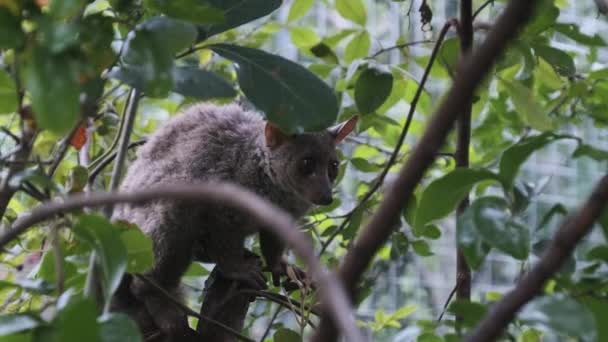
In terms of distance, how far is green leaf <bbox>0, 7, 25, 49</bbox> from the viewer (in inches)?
37.5

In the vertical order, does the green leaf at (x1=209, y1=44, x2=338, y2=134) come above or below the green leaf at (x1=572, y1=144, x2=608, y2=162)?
below

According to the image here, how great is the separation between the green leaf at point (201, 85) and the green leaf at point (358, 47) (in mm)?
1430

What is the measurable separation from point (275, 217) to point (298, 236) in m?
0.03

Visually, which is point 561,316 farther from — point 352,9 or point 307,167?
point 307,167

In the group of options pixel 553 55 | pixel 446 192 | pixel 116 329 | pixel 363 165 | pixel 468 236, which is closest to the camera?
pixel 116 329

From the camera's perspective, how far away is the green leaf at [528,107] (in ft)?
6.36

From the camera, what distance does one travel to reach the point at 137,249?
1.30 meters

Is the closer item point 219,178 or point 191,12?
point 191,12

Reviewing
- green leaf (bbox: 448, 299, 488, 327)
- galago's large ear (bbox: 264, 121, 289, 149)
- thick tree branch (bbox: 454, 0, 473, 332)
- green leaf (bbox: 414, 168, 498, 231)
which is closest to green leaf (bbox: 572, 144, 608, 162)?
green leaf (bbox: 414, 168, 498, 231)

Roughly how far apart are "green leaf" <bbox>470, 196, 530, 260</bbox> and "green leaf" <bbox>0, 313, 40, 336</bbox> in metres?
0.52

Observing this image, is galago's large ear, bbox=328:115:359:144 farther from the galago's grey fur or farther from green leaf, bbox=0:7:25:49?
green leaf, bbox=0:7:25:49

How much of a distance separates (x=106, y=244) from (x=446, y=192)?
17.9 inches

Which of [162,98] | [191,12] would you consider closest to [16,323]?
[191,12]

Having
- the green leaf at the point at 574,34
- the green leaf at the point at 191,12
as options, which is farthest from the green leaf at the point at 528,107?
the green leaf at the point at 191,12
